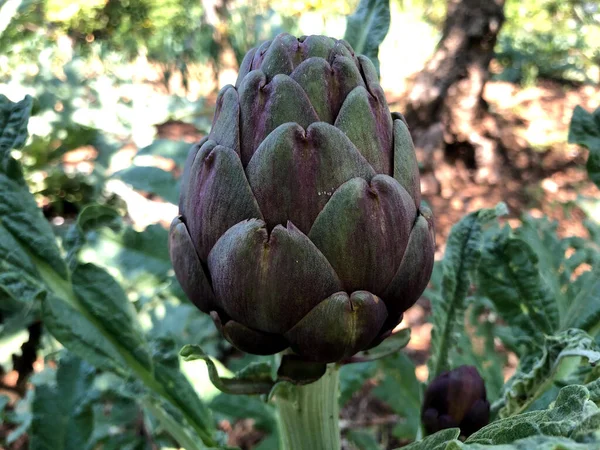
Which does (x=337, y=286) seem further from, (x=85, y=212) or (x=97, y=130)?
(x=97, y=130)

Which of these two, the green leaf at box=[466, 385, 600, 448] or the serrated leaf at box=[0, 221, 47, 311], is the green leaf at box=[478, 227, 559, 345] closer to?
the green leaf at box=[466, 385, 600, 448]

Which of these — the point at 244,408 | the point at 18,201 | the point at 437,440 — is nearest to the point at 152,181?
the point at 18,201

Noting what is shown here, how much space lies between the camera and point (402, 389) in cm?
106

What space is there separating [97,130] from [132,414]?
54.2 inches

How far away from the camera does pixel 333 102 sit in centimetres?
45

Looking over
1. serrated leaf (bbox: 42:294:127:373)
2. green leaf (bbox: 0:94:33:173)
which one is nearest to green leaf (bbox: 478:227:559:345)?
serrated leaf (bbox: 42:294:127:373)

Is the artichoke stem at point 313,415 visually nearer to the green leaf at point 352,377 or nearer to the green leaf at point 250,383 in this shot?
the green leaf at point 250,383

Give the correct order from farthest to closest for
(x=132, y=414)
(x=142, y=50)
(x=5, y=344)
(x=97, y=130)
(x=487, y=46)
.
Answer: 1. (x=142, y=50)
2. (x=487, y=46)
3. (x=97, y=130)
4. (x=5, y=344)
5. (x=132, y=414)

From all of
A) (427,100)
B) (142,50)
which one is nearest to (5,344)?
(427,100)

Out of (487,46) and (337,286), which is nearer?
(337,286)

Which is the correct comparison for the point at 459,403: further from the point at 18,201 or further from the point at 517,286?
the point at 18,201

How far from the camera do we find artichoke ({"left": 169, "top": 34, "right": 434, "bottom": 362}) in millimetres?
413

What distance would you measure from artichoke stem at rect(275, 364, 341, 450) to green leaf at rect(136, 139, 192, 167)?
0.56 m

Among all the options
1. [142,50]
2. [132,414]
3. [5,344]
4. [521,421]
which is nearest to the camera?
Result: [521,421]
